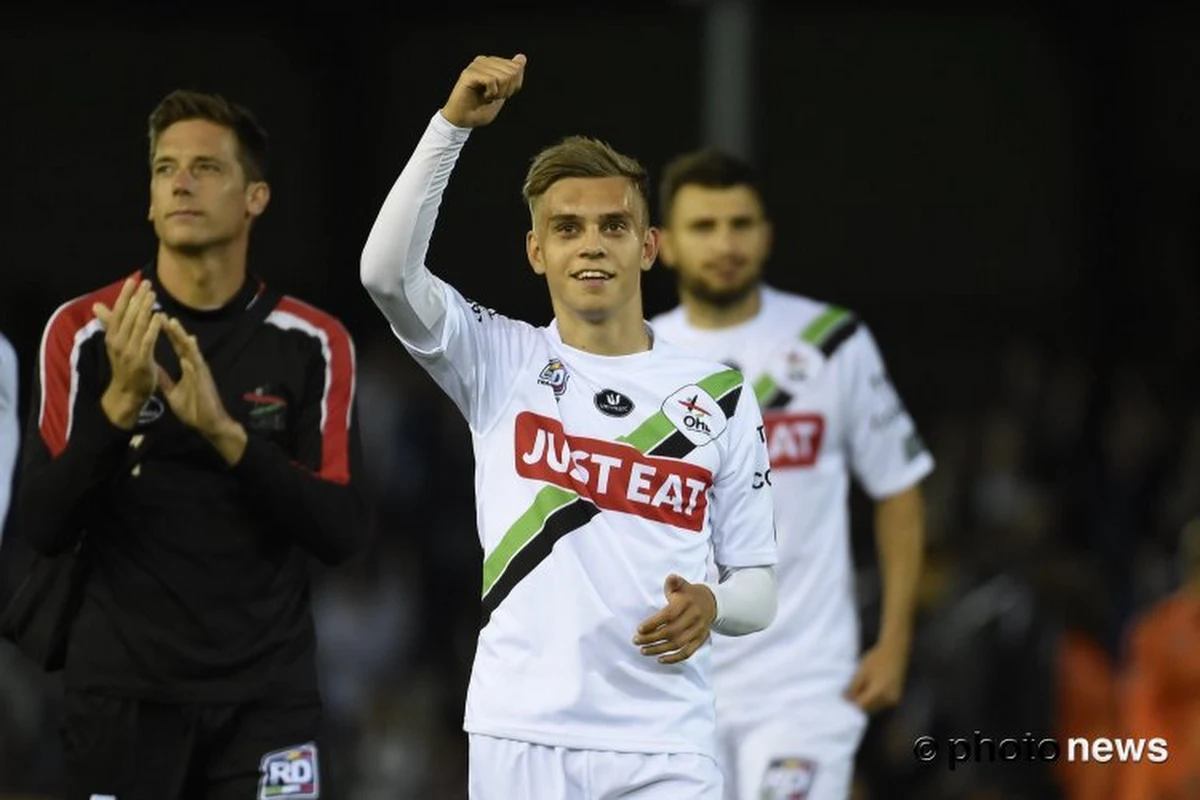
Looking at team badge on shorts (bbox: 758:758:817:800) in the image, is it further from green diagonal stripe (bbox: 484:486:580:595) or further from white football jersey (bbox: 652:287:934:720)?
green diagonal stripe (bbox: 484:486:580:595)

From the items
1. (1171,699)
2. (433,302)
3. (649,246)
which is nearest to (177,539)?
(433,302)

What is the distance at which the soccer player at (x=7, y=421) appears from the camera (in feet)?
20.0

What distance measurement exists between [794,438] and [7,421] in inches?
98.6

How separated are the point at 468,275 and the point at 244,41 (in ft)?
7.24

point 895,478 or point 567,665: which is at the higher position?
point 895,478

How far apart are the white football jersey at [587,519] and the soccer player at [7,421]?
3.73ft

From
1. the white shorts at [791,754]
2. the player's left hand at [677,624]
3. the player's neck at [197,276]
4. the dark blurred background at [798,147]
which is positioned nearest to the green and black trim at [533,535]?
the player's left hand at [677,624]

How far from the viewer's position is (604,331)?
5844 millimetres

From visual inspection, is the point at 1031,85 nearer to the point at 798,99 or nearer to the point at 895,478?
the point at 798,99

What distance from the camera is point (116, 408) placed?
591 centimetres

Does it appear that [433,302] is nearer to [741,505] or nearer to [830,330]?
[741,505]

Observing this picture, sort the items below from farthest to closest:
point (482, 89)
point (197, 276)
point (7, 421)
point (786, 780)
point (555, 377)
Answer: point (786, 780)
point (197, 276)
point (7, 421)
point (555, 377)
point (482, 89)

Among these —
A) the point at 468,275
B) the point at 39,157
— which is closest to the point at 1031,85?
the point at 468,275

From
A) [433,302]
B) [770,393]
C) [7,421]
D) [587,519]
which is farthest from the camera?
[770,393]
